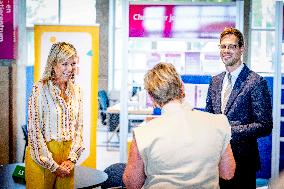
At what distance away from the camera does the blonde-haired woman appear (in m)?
2.39

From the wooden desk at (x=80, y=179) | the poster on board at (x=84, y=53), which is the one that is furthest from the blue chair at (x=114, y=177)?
the poster on board at (x=84, y=53)

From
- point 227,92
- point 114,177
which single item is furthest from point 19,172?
point 227,92

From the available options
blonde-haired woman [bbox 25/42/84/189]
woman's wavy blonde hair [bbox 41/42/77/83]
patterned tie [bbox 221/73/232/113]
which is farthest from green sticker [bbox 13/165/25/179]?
patterned tie [bbox 221/73/232/113]

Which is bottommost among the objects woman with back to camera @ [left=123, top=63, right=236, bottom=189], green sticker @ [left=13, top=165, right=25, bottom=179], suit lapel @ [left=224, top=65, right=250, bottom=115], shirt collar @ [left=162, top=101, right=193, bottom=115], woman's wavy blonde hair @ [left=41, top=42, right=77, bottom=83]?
green sticker @ [left=13, top=165, right=25, bottom=179]

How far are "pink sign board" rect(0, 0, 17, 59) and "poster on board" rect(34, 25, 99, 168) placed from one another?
542mm

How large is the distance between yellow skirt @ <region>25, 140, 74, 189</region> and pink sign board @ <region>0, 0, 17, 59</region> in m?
2.88

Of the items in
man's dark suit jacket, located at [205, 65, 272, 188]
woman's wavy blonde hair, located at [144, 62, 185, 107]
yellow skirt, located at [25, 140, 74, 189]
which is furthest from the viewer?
yellow skirt, located at [25, 140, 74, 189]

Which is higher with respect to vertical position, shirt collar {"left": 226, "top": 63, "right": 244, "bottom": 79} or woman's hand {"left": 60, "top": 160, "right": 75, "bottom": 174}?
shirt collar {"left": 226, "top": 63, "right": 244, "bottom": 79}

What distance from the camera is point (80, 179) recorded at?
108 inches

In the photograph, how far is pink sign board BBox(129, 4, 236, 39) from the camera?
4.70 metres

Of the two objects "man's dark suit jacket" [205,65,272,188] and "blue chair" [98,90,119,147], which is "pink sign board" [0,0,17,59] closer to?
"blue chair" [98,90,119,147]

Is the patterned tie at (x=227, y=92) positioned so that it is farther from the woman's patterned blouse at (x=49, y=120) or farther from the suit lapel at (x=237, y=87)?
the woman's patterned blouse at (x=49, y=120)

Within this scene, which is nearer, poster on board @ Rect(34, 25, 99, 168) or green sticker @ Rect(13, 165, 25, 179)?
green sticker @ Rect(13, 165, 25, 179)

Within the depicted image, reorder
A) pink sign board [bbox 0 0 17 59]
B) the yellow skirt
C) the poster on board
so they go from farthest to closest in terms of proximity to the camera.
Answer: pink sign board [bbox 0 0 17 59] → the poster on board → the yellow skirt
